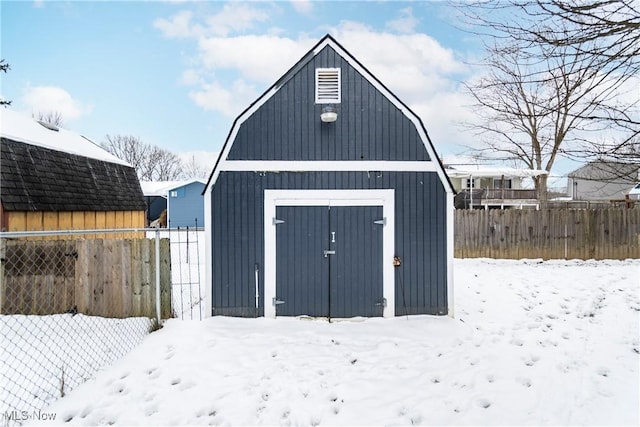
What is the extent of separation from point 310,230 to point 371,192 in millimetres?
1204

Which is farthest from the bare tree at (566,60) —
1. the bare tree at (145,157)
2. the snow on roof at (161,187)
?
the bare tree at (145,157)

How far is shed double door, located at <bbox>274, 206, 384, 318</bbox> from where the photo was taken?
5.41 meters

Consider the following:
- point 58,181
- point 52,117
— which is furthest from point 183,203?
point 58,181

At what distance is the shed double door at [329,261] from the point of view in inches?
213

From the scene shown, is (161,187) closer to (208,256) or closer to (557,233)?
(208,256)

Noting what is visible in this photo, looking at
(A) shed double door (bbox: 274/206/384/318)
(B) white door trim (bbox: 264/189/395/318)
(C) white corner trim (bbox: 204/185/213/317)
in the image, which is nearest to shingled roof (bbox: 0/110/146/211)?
(C) white corner trim (bbox: 204/185/213/317)

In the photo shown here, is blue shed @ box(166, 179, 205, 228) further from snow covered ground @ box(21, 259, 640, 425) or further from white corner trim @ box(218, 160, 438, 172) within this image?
snow covered ground @ box(21, 259, 640, 425)

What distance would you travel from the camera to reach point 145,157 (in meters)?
41.6

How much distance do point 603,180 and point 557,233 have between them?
7.88 metres

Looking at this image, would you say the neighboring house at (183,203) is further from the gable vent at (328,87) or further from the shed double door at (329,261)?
the gable vent at (328,87)

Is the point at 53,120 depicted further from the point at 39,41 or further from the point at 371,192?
the point at 371,192

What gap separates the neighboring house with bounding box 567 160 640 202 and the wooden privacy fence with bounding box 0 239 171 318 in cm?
638

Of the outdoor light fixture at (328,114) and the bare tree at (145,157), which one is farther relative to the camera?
the bare tree at (145,157)

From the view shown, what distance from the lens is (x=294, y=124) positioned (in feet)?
17.6
